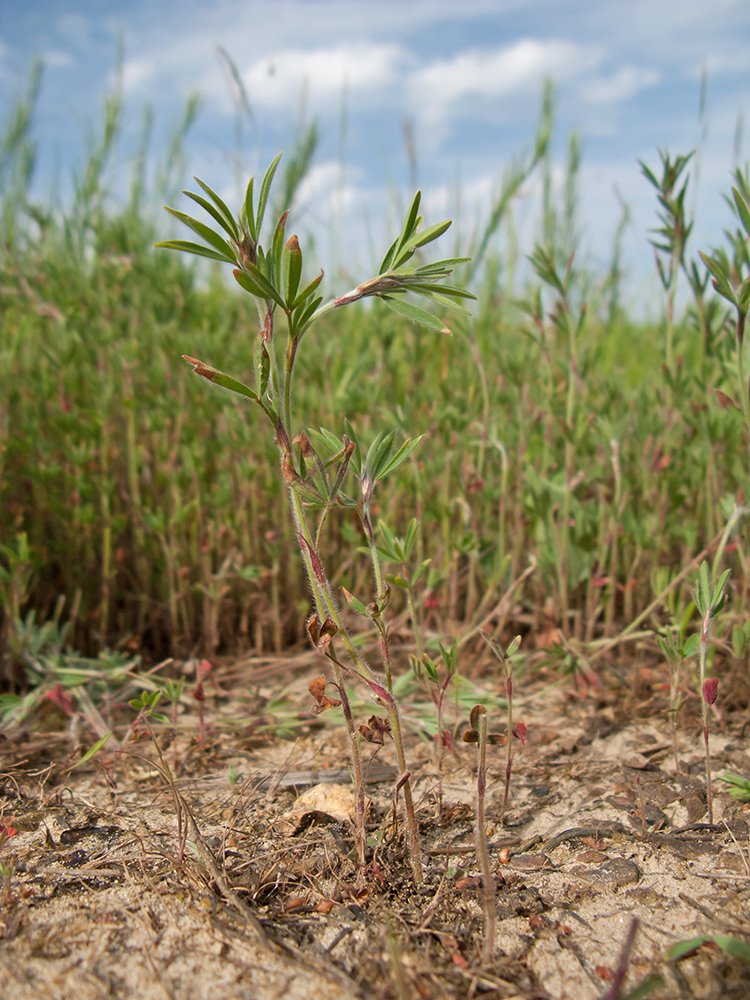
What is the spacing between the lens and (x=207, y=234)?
0.86 meters

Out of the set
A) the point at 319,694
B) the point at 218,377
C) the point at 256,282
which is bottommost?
the point at 319,694

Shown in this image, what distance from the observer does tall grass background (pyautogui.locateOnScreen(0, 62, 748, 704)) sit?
1900mm

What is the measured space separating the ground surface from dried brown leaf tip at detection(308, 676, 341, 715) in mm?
300

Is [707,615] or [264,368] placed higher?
[264,368]

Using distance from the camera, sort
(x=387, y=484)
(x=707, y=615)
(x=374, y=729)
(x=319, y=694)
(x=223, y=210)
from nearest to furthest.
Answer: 1. (x=223, y=210)
2. (x=319, y=694)
3. (x=374, y=729)
4. (x=707, y=615)
5. (x=387, y=484)

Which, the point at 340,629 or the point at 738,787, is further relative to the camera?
the point at 738,787

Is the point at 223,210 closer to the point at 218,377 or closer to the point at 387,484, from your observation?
the point at 218,377

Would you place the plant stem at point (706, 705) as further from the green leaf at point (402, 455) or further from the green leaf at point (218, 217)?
the green leaf at point (218, 217)

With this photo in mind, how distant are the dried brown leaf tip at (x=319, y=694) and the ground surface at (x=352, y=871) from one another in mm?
300

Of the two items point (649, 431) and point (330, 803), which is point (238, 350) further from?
point (330, 803)

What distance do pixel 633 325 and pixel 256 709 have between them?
4.42 meters

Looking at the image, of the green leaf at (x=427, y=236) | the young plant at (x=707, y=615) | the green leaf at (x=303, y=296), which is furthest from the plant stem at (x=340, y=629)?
the young plant at (x=707, y=615)

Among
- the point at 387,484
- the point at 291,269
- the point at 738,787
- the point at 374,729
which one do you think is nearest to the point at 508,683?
the point at 374,729

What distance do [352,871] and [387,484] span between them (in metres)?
1.46
